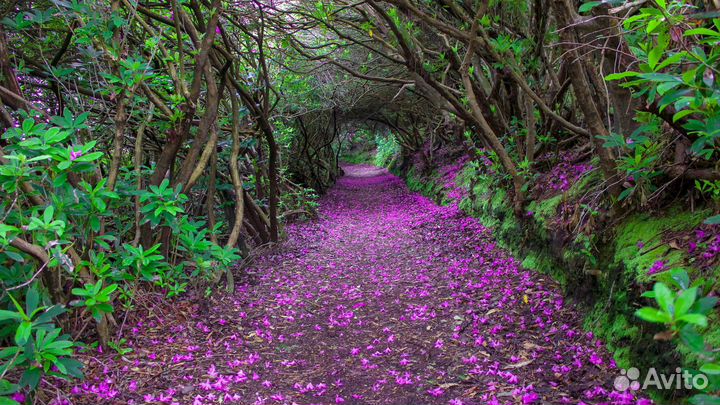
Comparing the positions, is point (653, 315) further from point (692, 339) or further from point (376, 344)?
point (376, 344)

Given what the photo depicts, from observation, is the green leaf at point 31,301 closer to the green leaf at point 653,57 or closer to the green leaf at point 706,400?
the green leaf at point 706,400

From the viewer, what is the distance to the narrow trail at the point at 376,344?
8.79 ft

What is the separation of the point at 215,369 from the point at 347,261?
3.78 meters

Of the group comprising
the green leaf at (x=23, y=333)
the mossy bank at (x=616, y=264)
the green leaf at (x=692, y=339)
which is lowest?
Answer: the mossy bank at (x=616, y=264)

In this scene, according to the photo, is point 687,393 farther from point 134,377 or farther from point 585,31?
point 134,377

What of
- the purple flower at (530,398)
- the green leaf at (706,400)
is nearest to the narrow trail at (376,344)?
the purple flower at (530,398)

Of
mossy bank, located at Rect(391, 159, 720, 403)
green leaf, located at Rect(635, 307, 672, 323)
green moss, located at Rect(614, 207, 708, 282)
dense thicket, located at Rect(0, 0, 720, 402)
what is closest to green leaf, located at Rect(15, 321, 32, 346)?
dense thicket, located at Rect(0, 0, 720, 402)

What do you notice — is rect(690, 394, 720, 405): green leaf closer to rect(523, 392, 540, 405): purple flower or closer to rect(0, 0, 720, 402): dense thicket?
rect(0, 0, 720, 402): dense thicket

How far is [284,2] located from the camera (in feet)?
22.4

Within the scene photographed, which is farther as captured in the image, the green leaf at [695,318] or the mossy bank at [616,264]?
the mossy bank at [616,264]

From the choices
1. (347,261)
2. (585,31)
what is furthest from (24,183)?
(347,261)

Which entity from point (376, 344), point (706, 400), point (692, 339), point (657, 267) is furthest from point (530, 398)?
point (692, 339)

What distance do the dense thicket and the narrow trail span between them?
0.45 m

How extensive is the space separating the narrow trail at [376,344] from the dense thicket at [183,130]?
1.49 ft
